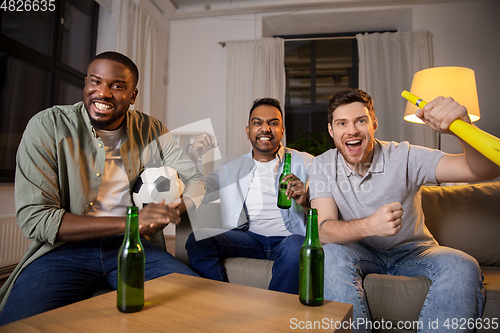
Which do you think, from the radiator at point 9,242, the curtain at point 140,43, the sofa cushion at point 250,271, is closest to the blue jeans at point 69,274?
the sofa cushion at point 250,271

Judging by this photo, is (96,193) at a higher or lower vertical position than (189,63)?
lower

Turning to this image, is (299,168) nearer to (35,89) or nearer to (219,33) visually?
(35,89)

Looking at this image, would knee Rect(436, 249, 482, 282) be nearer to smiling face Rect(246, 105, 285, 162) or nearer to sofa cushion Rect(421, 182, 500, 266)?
sofa cushion Rect(421, 182, 500, 266)

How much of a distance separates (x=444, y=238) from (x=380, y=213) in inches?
33.0

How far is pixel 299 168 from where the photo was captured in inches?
71.4

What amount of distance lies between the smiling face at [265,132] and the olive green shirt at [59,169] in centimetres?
54

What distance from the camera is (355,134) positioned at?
1382 millimetres

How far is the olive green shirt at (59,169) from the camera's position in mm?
1125

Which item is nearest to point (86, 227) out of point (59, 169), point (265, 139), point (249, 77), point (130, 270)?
point (59, 169)

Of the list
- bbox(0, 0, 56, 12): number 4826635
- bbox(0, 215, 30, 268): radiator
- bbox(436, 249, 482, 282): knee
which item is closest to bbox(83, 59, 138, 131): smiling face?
bbox(436, 249, 482, 282): knee

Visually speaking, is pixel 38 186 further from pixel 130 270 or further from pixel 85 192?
pixel 130 270

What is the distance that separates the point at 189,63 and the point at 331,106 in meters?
3.32

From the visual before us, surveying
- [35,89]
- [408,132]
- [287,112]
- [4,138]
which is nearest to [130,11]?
[35,89]

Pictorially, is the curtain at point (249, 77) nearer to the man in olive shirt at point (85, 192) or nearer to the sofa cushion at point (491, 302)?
the man in olive shirt at point (85, 192)
